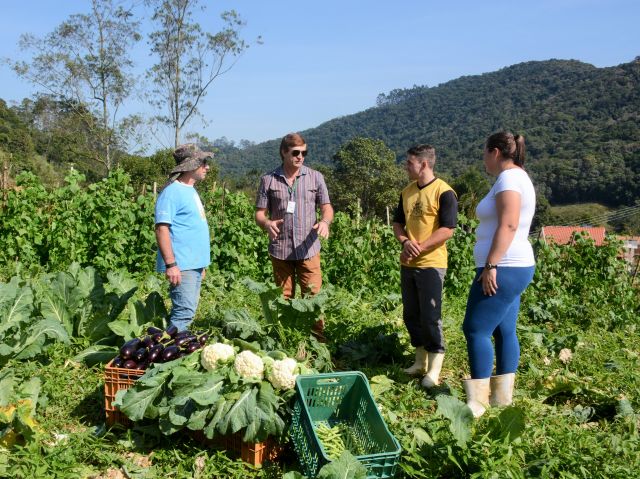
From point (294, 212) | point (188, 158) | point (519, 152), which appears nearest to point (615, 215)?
point (294, 212)

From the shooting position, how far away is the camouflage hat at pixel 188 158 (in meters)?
3.88

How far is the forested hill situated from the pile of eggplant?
36629 mm

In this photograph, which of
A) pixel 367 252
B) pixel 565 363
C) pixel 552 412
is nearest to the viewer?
pixel 552 412

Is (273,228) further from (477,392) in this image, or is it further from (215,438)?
(477,392)

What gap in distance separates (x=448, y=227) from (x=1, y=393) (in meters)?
2.90

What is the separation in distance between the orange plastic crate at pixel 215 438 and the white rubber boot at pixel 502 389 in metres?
1.46

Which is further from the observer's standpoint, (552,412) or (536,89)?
(536,89)

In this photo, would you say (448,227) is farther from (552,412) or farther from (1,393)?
(1,393)

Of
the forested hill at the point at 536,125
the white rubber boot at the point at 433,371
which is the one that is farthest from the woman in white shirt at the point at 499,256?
the forested hill at the point at 536,125

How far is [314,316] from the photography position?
A: 12.9ft

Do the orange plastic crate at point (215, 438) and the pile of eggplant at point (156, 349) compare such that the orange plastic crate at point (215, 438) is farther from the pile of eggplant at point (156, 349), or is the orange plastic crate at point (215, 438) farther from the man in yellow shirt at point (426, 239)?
the man in yellow shirt at point (426, 239)

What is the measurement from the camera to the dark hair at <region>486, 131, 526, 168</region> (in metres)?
3.36

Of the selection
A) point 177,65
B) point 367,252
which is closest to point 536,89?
point 177,65

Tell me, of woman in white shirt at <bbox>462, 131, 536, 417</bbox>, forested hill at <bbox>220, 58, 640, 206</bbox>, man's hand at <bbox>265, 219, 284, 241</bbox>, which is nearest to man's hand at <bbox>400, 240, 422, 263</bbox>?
woman in white shirt at <bbox>462, 131, 536, 417</bbox>
